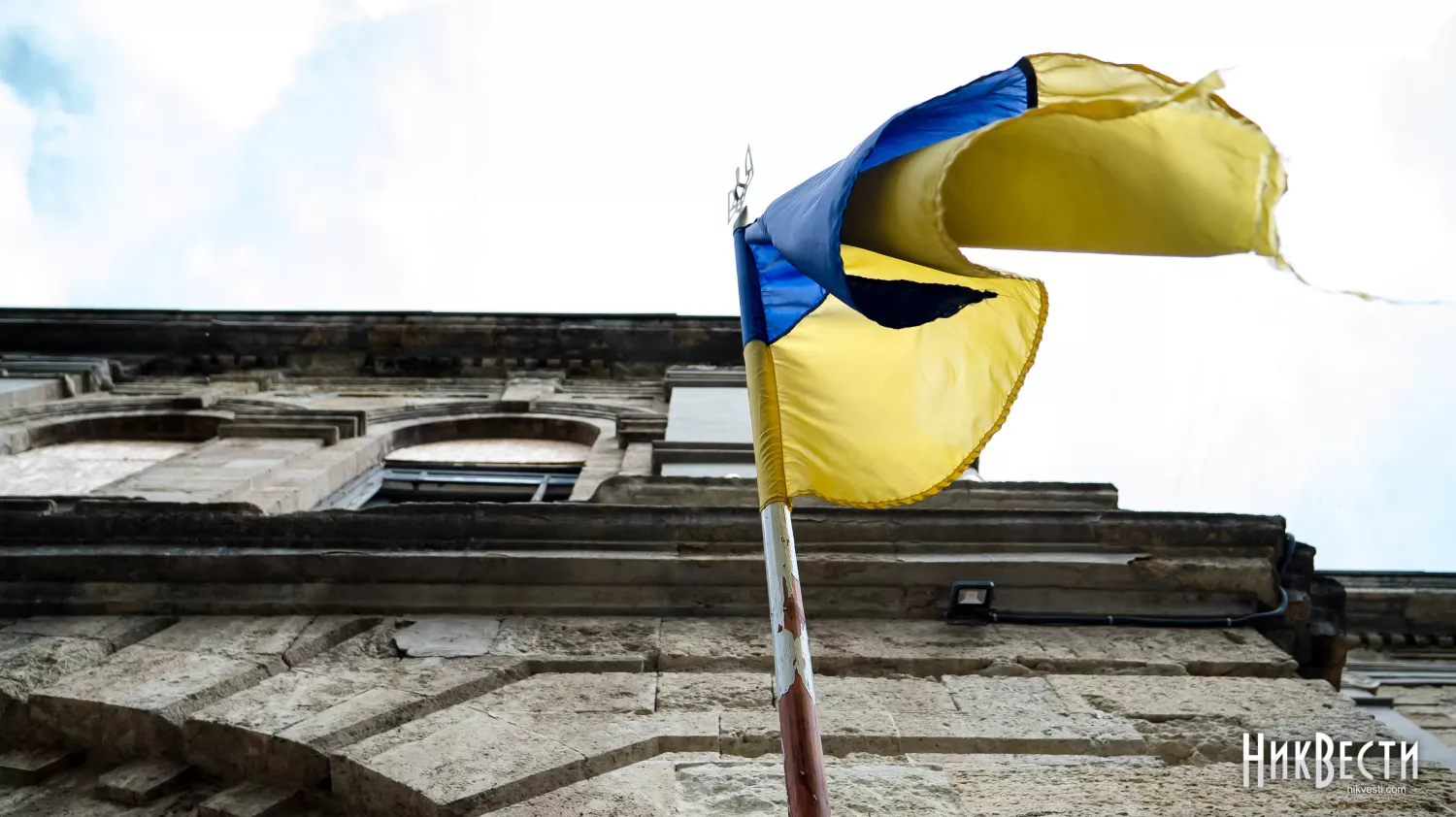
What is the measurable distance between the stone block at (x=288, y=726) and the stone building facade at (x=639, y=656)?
2cm

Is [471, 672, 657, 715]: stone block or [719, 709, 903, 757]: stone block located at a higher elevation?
[471, 672, 657, 715]: stone block

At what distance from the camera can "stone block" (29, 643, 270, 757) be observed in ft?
13.0

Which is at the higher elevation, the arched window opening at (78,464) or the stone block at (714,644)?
the arched window opening at (78,464)

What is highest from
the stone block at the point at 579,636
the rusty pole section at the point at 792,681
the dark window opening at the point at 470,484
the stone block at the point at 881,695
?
the rusty pole section at the point at 792,681

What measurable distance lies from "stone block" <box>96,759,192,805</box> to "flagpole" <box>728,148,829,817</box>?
277 centimetres

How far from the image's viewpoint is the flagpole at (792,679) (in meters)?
2.23

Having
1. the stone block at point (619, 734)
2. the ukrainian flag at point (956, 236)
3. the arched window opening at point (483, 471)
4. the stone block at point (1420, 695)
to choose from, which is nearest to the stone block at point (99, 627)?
the stone block at point (619, 734)

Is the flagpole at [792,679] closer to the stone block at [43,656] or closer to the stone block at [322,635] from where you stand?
the stone block at [322,635]

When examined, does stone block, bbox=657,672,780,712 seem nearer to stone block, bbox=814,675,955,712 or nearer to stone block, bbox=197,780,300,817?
stone block, bbox=814,675,955,712

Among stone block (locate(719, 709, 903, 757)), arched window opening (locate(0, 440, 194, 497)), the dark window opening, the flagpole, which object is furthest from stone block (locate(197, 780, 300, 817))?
arched window opening (locate(0, 440, 194, 497))

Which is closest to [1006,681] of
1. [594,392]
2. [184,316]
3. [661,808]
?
[661,808]

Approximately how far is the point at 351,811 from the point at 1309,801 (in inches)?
133

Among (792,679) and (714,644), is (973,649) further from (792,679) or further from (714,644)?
(792,679)

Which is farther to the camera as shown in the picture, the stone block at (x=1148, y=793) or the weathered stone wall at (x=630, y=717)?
the weathered stone wall at (x=630, y=717)
